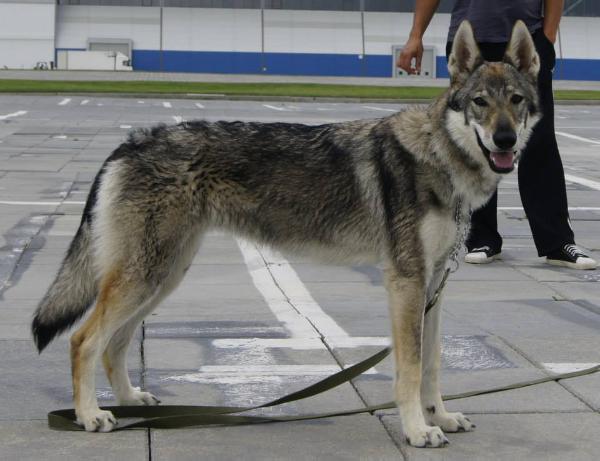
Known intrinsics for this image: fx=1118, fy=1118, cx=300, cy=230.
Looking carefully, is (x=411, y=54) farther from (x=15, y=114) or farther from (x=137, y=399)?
(x=15, y=114)

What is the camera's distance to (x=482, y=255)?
8.55 metres

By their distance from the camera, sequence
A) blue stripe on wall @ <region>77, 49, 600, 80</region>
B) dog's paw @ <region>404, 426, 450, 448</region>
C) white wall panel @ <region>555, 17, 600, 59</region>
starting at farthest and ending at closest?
1. white wall panel @ <region>555, 17, 600, 59</region>
2. blue stripe on wall @ <region>77, 49, 600, 80</region>
3. dog's paw @ <region>404, 426, 450, 448</region>

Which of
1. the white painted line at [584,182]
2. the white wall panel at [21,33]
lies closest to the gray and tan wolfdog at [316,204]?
the white painted line at [584,182]

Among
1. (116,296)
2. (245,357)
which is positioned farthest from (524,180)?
(116,296)

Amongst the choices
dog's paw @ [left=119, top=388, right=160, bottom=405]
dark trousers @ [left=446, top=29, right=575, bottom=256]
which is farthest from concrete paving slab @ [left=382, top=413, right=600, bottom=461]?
dark trousers @ [left=446, top=29, right=575, bottom=256]

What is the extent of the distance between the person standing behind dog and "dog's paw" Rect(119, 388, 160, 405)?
3353mm

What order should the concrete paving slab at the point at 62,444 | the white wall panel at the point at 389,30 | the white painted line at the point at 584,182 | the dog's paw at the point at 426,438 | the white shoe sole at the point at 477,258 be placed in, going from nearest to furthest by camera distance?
the concrete paving slab at the point at 62,444 → the dog's paw at the point at 426,438 → the white shoe sole at the point at 477,258 → the white painted line at the point at 584,182 → the white wall panel at the point at 389,30

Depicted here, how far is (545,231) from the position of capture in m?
8.43

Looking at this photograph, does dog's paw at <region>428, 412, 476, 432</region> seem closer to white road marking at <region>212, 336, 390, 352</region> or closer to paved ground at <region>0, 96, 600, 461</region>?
paved ground at <region>0, 96, 600, 461</region>

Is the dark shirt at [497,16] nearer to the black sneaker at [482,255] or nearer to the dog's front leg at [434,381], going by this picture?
the black sneaker at [482,255]

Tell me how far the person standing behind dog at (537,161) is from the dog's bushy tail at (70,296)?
3485mm

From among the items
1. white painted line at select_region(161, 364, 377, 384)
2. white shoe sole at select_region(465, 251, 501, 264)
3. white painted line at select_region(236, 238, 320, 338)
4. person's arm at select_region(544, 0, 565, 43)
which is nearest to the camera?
white painted line at select_region(161, 364, 377, 384)

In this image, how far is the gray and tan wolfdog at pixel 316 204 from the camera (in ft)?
14.8

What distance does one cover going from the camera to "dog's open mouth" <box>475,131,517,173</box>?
452 centimetres
